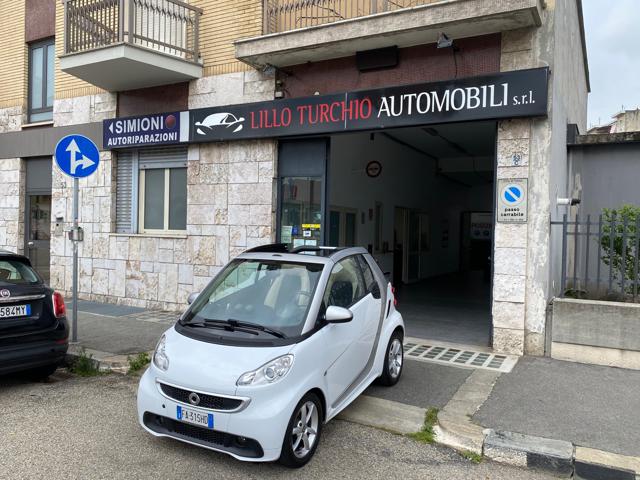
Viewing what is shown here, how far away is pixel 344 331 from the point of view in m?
4.44

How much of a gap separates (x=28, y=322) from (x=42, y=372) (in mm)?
791

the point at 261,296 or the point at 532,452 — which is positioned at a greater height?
the point at 261,296

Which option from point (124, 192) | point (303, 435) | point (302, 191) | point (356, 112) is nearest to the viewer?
point (303, 435)

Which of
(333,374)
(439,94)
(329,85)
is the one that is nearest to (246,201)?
(329,85)

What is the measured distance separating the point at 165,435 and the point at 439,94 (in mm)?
5659

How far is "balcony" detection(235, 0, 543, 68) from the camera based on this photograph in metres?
6.62

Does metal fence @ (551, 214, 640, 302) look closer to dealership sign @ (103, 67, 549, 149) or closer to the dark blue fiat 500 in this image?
dealership sign @ (103, 67, 549, 149)

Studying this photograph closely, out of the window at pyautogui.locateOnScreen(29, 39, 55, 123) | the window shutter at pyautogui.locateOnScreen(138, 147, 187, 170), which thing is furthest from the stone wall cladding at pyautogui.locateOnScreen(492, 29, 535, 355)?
the window at pyautogui.locateOnScreen(29, 39, 55, 123)

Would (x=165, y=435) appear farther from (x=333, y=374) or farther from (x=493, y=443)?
(x=493, y=443)

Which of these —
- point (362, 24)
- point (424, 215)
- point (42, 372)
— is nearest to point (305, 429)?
point (42, 372)

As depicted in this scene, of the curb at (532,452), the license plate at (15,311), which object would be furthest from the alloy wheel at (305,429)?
the license plate at (15,311)

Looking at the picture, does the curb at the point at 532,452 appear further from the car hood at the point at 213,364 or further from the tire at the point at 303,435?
the car hood at the point at 213,364

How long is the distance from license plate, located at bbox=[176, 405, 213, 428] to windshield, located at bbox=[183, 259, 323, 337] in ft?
2.18

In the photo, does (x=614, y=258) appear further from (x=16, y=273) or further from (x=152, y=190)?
(x=152, y=190)
